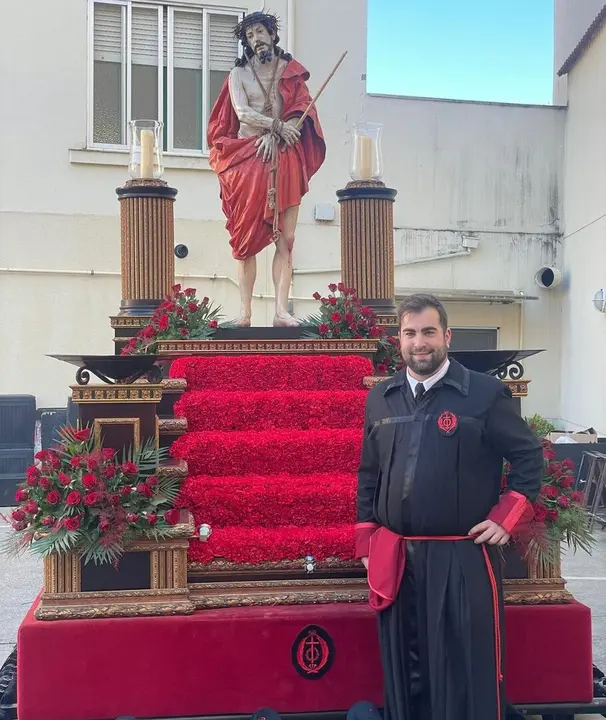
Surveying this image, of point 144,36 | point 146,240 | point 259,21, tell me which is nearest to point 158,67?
point 144,36

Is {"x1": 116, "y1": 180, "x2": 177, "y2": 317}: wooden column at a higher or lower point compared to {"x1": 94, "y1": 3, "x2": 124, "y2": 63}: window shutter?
lower

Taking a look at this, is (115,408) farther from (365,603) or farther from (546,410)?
(546,410)

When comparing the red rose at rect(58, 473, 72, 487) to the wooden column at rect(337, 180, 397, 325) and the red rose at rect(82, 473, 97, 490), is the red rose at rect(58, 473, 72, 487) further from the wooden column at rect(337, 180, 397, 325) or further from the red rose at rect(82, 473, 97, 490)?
the wooden column at rect(337, 180, 397, 325)

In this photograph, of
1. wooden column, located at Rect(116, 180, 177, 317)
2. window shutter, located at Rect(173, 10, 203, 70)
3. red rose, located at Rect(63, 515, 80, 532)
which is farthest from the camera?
window shutter, located at Rect(173, 10, 203, 70)

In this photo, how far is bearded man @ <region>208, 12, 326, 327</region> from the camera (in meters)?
5.70

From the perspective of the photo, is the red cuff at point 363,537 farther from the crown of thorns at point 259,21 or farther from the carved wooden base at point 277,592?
the crown of thorns at point 259,21

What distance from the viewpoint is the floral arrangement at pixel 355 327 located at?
5.49 meters

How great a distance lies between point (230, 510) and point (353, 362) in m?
1.48

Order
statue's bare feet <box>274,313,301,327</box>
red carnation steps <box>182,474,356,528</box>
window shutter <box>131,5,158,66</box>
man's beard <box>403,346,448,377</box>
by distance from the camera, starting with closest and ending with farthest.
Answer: man's beard <box>403,346,448,377</box>, red carnation steps <box>182,474,356,528</box>, statue's bare feet <box>274,313,301,327</box>, window shutter <box>131,5,158,66</box>

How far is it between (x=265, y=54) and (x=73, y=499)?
11.8 ft

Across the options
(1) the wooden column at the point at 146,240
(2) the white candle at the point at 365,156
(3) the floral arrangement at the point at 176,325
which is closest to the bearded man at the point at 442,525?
(3) the floral arrangement at the point at 176,325

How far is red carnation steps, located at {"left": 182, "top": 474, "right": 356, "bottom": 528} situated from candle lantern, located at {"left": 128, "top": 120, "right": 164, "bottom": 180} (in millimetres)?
3548

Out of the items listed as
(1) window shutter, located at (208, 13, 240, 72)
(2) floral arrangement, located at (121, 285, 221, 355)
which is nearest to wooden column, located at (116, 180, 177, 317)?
(2) floral arrangement, located at (121, 285, 221, 355)

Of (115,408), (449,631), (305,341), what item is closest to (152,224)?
(305,341)
